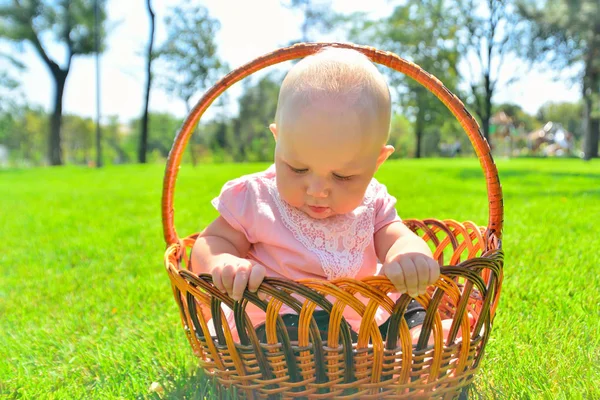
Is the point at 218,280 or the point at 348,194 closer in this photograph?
the point at 218,280

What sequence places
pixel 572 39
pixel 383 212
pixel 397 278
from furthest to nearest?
1. pixel 572 39
2. pixel 383 212
3. pixel 397 278

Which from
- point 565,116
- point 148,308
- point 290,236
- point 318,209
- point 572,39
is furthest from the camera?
point 565,116

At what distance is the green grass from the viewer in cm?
158

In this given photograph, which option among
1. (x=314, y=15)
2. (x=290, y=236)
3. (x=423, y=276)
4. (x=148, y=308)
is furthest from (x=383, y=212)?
(x=314, y=15)

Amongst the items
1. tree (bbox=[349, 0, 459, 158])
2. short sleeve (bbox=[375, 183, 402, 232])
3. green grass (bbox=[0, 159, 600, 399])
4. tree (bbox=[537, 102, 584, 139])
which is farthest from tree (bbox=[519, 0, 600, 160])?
tree (bbox=[537, 102, 584, 139])

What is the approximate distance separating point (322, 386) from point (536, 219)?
339 centimetres

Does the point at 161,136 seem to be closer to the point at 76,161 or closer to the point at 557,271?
the point at 76,161

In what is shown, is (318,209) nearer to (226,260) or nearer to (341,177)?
(341,177)

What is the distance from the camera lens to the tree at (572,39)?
16.1 metres

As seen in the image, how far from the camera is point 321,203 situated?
4.76 feet

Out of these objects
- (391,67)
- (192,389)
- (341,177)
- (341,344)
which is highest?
(391,67)

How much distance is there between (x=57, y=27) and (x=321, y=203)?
21.6 meters

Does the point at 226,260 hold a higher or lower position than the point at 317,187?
lower

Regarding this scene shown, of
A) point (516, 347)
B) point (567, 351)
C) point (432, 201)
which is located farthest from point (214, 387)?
point (432, 201)
